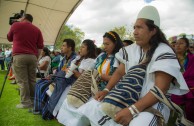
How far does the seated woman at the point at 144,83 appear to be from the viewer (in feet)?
5.51

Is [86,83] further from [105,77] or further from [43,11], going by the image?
[43,11]

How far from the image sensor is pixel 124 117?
1664 millimetres

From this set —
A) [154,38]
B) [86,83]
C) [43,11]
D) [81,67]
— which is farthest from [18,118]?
[43,11]

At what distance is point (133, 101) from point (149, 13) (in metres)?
0.76

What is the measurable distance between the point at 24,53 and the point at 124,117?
3323 millimetres

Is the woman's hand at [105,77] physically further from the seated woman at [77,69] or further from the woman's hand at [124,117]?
the woman's hand at [124,117]

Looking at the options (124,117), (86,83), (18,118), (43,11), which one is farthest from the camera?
(43,11)

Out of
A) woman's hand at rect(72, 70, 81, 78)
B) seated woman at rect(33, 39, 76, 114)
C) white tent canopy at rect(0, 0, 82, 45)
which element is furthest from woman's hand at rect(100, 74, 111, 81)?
white tent canopy at rect(0, 0, 82, 45)

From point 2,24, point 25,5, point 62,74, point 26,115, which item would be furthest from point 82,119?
point 2,24

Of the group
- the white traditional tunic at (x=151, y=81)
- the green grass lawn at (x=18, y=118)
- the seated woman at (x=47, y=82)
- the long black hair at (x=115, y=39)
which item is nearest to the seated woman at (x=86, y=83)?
the long black hair at (x=115, y=39)

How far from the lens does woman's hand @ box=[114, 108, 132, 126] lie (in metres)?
1.66

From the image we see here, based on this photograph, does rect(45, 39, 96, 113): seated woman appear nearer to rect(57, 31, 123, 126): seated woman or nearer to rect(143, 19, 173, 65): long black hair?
rect(57, 31, 123, 126): seated woman

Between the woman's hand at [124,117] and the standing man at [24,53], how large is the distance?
10.7ft

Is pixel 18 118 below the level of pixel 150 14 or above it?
below
